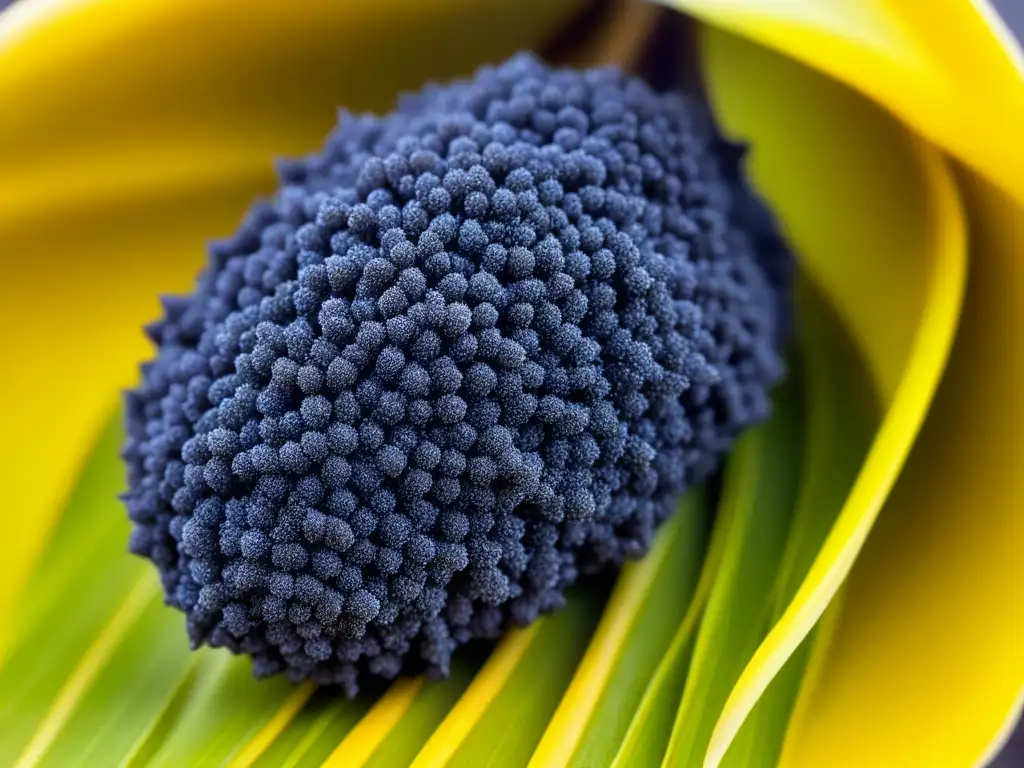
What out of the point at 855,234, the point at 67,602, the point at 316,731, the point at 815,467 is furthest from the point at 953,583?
the point at 67,602

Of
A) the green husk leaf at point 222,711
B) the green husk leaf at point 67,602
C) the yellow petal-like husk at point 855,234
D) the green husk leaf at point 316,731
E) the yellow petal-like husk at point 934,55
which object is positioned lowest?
the green husk leaf at point 67,602

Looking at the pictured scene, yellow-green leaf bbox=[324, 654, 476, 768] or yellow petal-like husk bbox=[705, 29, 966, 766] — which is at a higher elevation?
yellow petal-like husk bbox=[705, 29, 966, 766]

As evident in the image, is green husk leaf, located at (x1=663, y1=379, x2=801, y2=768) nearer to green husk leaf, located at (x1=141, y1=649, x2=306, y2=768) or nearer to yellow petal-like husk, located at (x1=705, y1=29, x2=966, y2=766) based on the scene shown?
yellow petal-like husk, located at (x1=705, y1=29, x2=966, y2=766)

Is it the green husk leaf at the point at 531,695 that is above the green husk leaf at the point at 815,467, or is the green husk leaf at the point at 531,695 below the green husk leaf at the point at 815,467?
below

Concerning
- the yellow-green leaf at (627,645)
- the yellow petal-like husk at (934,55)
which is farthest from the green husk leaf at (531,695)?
the yellow petal-like husk at (934,55)

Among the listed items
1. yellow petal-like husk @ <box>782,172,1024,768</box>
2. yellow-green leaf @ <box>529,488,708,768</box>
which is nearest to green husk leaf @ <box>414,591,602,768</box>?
yellow-green leaf @ <box>529,488,708,768</box>

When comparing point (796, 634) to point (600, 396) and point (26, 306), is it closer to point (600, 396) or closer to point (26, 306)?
point (600, 396)

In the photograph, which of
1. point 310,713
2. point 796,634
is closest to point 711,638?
point 796,634

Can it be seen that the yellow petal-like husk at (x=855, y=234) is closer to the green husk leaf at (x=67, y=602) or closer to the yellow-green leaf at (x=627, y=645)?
the yellow-green leaf at (x=627, y=645)
